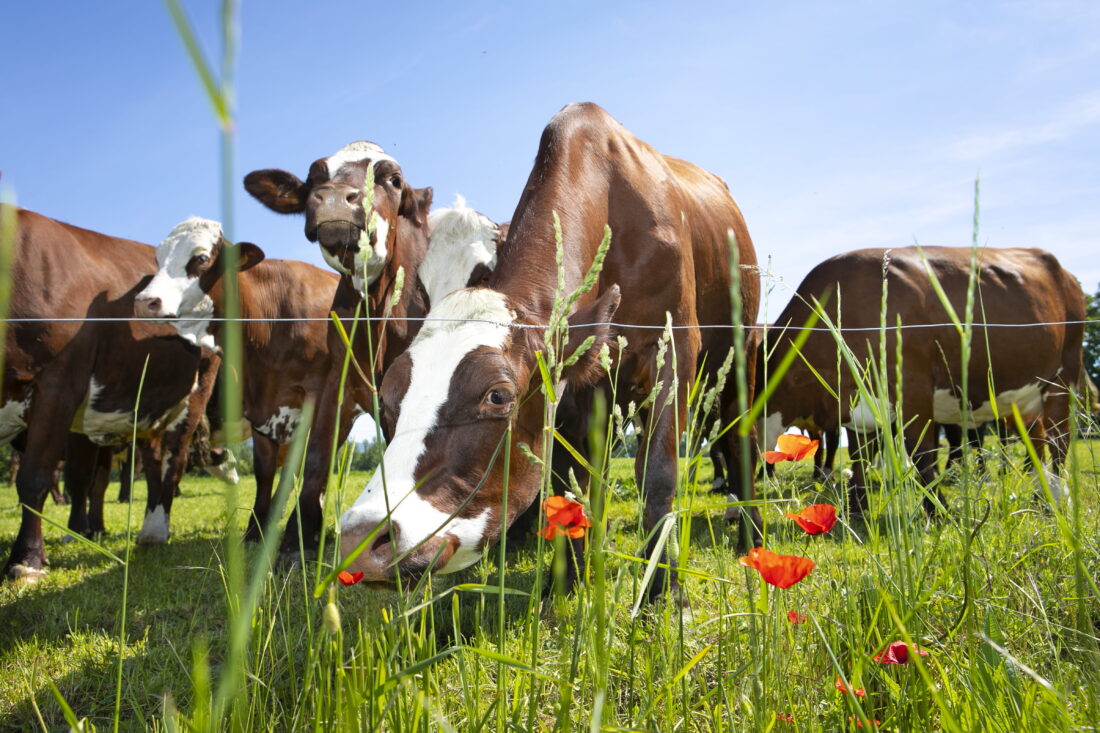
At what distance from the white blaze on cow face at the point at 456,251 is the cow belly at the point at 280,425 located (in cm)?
300

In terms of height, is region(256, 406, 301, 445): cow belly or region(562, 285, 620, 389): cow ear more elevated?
region(562, 285, 620, 389): cow ear

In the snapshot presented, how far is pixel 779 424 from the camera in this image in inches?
289

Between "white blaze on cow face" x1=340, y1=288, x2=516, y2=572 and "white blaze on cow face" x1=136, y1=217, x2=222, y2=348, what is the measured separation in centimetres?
377

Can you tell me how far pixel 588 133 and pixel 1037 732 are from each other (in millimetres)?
3216

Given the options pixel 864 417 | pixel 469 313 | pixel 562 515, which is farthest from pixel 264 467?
pixel 562 515

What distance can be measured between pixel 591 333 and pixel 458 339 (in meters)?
0.49

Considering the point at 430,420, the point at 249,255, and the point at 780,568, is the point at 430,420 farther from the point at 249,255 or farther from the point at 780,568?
the point at 249,255

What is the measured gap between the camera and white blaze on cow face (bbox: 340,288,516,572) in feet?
6.68

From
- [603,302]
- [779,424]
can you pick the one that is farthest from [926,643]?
[779,424]

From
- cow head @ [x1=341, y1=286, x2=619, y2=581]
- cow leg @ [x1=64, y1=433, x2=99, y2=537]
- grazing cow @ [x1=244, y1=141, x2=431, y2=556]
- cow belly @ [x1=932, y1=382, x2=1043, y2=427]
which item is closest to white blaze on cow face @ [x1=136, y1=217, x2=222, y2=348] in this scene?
grazing cow @ [x1=244, y1=141, x2=431, y2=556]

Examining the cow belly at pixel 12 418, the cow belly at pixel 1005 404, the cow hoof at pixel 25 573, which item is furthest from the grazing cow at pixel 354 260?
the cow belly at pixel 1005 404

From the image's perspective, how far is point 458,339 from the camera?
246 centimetres

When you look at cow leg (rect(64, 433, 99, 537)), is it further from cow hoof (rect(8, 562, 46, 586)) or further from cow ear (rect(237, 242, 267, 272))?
cow hoof (rect(8, 562, 46, 586))

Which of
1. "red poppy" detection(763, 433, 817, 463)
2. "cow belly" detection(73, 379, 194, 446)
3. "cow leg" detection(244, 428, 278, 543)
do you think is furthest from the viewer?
"cow leg" detection(244, 428, 278, 543)
